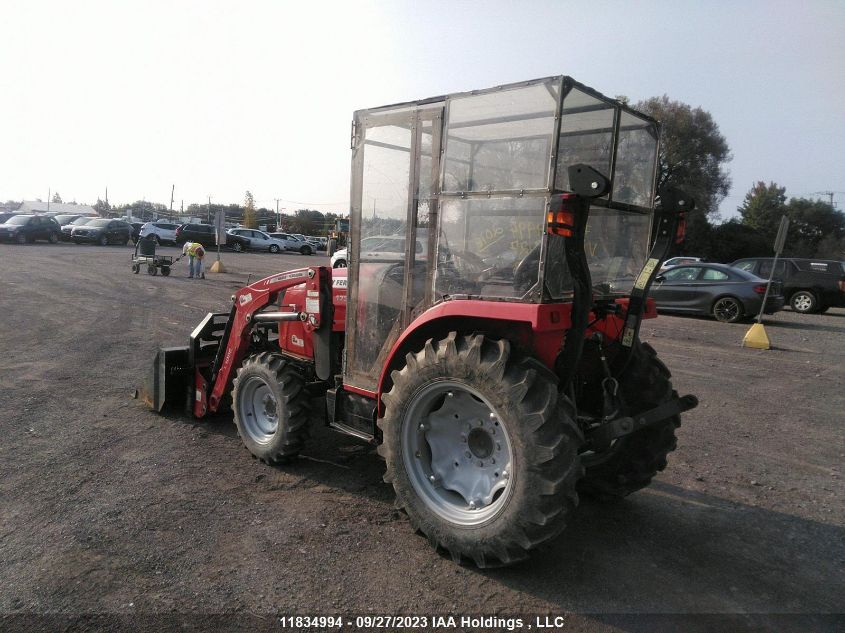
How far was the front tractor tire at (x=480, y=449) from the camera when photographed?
3.02 meters

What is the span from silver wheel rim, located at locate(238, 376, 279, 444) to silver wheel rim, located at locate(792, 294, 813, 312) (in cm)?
1865

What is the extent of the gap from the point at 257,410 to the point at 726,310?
13.4m

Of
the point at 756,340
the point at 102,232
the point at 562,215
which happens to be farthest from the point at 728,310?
the point at 102,232

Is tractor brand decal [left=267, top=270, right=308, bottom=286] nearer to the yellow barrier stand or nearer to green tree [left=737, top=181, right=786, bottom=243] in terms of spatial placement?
the yellow barrier stand


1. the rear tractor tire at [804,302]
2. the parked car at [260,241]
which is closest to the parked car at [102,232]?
the parked car at [260,241]

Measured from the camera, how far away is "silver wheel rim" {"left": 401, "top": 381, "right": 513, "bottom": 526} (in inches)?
134

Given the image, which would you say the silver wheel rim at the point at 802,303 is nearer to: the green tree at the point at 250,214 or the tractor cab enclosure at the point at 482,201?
the tractor cab enclosure at the point at 482,201

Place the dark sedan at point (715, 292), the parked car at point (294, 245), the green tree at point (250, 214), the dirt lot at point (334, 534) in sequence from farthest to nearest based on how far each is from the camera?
the green tree at point (250, 214) → the parked car at point (294, 245) → the dark sedan at point (715, 292) → the dirt lot at point (334, 534)

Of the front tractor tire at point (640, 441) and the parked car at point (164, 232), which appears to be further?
the parked car at point (164, 232)

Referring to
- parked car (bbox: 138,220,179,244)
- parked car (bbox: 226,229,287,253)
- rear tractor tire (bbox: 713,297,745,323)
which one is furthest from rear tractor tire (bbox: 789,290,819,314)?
parked car (bbox: 138,220,179,244)

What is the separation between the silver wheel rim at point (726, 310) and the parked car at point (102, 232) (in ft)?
104

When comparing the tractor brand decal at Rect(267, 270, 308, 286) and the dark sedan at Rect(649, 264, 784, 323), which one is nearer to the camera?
the tractor brand decal at Rect(267, 270, 308, 286)

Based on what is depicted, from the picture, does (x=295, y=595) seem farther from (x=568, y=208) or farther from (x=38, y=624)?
(x=568, y=208)

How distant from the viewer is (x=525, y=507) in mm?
3057
